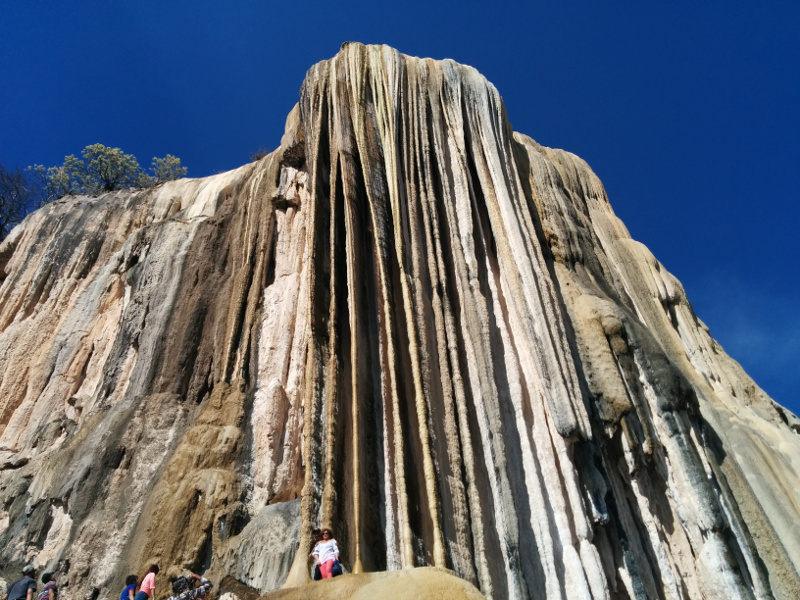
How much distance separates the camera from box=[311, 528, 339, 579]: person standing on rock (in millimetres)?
5199

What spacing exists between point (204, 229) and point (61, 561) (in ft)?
21.8

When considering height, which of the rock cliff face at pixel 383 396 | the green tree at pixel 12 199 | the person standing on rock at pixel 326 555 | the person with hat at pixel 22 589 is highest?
the green tree at pixel 12 199

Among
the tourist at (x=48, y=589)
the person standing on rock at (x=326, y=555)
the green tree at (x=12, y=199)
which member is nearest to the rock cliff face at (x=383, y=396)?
the tourist at (x=48, y=589)

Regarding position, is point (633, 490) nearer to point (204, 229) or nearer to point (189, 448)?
point (189, 448)

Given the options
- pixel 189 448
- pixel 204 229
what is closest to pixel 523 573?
pixel 189 448

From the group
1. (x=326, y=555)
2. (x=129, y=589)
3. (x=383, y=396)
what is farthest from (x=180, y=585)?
(x=383, y=396)

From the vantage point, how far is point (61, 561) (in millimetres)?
6719

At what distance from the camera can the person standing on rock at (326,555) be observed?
17.1ft

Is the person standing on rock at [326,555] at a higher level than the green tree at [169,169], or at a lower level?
lower

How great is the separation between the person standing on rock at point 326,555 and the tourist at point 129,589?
224cm

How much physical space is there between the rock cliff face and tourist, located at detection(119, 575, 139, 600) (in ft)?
0.93

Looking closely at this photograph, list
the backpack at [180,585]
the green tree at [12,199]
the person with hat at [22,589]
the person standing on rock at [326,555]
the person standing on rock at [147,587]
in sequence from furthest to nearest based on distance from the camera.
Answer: the green tree at [12,199], the person with hat at [22,589], the backpack at [180,585], the person standing on rock at [147,587], the person standing on rock at [326,555]

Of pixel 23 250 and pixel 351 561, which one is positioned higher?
pixel 23 250

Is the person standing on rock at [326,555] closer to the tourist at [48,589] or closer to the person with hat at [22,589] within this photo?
the tourist at [48,589]
